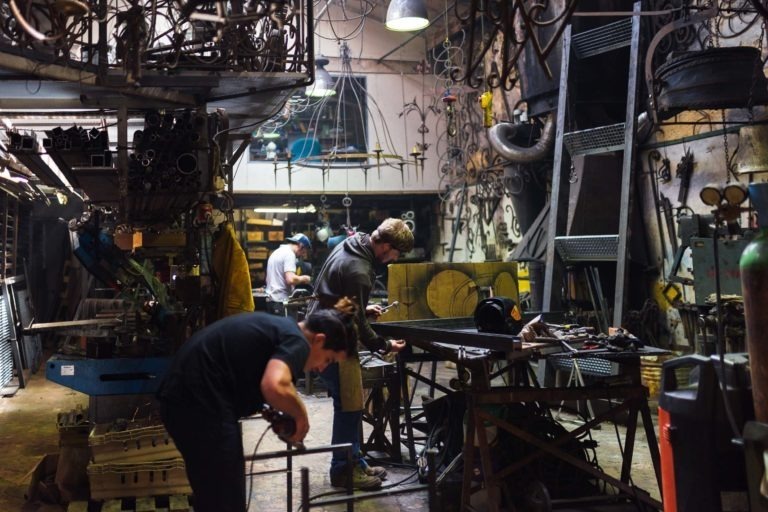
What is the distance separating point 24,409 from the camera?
713 cm

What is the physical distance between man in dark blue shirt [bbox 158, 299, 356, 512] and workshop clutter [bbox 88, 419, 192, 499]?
131cm

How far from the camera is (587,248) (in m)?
6.21

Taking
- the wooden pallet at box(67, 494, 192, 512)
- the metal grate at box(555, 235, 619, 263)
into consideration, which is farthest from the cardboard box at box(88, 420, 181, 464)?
the metal grate at box(555, 235, 619, 263)

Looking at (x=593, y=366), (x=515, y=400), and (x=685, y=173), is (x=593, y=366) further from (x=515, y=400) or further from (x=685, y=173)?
(x=515, y=400)

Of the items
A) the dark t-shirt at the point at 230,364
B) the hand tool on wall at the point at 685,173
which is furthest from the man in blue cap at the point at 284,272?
the dark t-shirt at the point at 230,364

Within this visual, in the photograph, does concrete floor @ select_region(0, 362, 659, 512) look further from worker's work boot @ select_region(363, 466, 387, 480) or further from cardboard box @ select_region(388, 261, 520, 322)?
cardboard box @ select_region(388, 261, 520, 322)

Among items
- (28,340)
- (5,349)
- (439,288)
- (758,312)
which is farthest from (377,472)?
(28,340)

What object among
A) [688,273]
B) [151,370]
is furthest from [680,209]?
[151,370]

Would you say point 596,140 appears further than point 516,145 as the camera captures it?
No

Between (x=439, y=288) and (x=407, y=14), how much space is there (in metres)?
3.31

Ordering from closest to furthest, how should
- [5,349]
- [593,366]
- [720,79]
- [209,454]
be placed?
[209,454] < [720,79] < [593,366] < [5,349]

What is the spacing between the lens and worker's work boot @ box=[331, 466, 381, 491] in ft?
14.1

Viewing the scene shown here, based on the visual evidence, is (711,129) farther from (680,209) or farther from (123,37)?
(123,37)

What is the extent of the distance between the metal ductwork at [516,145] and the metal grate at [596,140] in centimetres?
125
